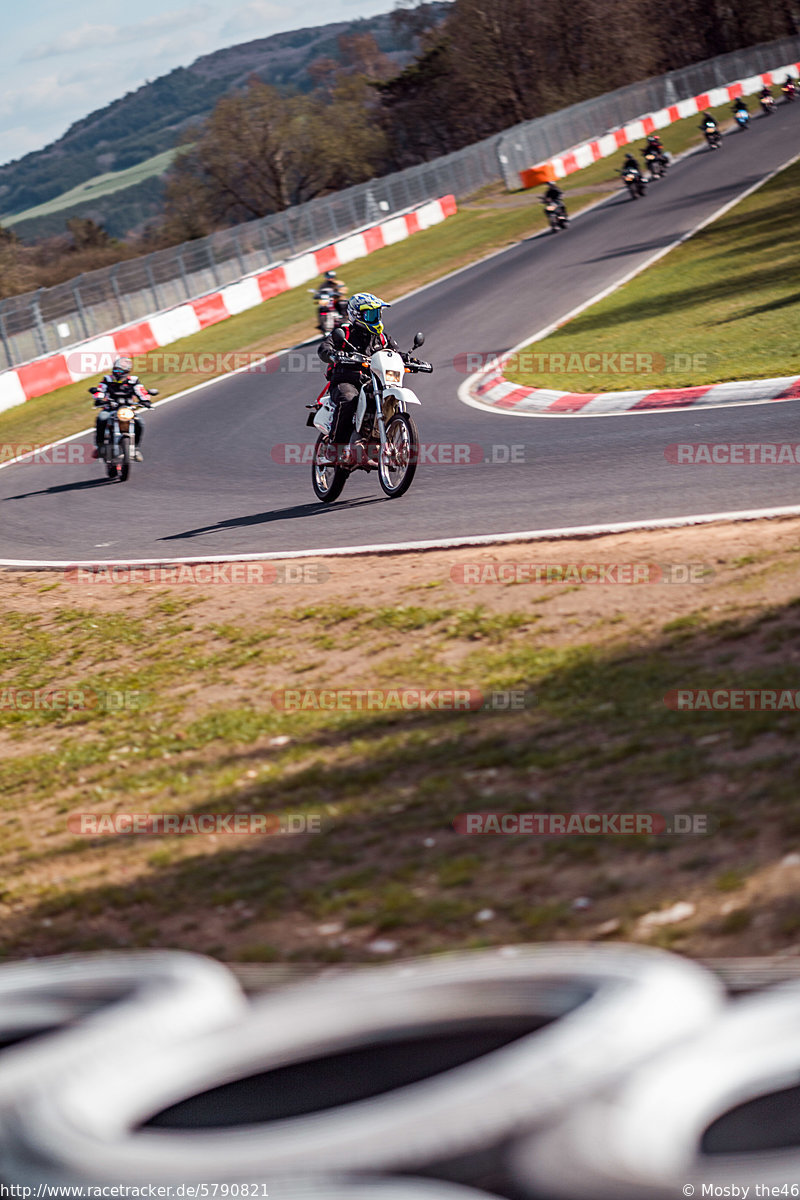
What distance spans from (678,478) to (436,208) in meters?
36.1

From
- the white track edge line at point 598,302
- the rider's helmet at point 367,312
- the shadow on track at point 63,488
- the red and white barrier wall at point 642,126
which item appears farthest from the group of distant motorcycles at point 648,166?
the rider's helmet at point 367,312

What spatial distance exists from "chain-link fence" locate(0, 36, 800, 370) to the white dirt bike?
1736 centimetres

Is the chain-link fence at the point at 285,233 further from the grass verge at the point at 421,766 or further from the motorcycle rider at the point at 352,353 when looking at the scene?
the grass verge at the point at 421,766

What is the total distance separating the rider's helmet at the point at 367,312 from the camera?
1189 cm

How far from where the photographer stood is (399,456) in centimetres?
1192

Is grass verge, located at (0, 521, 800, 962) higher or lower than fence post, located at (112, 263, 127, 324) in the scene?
lower

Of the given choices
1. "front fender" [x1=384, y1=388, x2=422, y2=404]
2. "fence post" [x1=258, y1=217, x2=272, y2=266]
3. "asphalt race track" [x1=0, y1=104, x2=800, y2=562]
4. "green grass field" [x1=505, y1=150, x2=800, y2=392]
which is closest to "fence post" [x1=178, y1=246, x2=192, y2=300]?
"fence post" [x1=258, y1=217, x2=272, y2=266]

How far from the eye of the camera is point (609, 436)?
12.9 meters

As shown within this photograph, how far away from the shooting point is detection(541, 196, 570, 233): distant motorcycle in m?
34.2

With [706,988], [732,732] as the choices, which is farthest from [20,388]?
A: [706,988]

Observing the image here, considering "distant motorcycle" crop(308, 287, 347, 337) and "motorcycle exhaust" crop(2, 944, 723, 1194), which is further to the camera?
"distant motorcycle" crop(308, 287, 347, 337)

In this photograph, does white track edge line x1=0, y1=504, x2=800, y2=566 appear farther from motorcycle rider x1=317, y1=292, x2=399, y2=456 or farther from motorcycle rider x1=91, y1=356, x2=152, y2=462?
motorcycle rider x1=91, y1=356, x2=152, y2=462

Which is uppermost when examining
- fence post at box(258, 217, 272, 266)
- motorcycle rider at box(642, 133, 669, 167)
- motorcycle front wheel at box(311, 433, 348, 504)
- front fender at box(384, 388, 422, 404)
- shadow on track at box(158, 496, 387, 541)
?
fence post at box(258, 217, 272, 266)

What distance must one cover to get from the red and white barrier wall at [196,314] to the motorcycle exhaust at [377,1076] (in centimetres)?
2493
